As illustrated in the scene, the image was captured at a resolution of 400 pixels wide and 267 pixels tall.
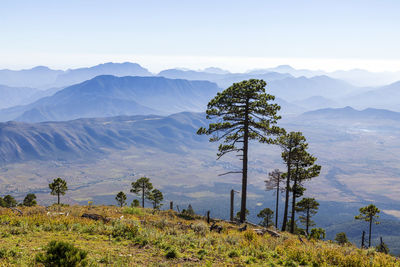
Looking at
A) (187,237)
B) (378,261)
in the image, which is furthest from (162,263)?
(378,261)

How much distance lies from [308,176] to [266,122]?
1328cm

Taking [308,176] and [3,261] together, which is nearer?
[3,261]

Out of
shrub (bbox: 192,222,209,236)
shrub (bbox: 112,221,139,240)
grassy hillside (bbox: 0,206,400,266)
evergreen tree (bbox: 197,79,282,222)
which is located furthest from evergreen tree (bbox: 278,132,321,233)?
shrub (bbox: 112,221,139,240)

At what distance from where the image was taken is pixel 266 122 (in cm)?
2908

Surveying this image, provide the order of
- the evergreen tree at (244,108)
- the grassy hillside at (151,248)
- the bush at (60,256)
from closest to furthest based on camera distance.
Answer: the bush at (60,256)
the grassy hillside at (151,248)
the evergreen tree at (244,108)

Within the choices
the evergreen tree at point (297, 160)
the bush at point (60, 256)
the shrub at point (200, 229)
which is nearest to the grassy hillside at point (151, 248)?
the shrub at point (200, 229)

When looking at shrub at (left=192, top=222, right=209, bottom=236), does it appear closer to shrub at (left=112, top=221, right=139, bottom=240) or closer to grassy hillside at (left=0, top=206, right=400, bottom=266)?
grassy hillside at (left=0, top=206, right=400, bottom=266)

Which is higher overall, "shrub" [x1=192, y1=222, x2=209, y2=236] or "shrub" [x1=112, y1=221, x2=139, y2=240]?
"shrub" [x1=112, y1=221, x2=139, y2=240]

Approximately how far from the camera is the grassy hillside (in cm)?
1207

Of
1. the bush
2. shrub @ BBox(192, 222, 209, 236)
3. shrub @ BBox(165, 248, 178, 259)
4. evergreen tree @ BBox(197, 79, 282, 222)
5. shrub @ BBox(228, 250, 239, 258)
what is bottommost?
shrub @ BBox(192, 222, 209, 236)

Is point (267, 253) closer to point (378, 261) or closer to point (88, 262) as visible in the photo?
point (378, 261)

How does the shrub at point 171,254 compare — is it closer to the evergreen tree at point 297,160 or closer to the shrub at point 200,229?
the shrub at point 200,229

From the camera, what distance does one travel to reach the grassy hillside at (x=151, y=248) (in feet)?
39.6

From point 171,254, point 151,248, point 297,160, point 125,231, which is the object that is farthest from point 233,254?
point 297,160
